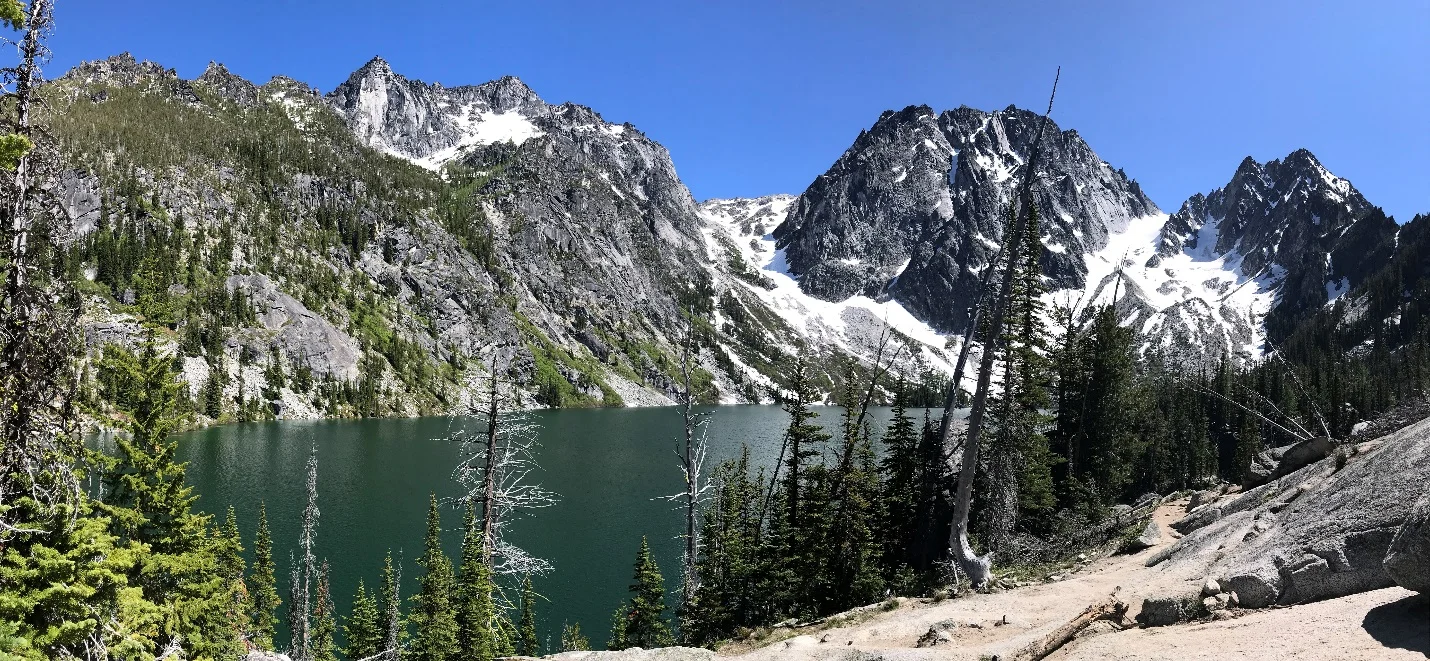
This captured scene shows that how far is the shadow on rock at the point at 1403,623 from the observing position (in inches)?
276

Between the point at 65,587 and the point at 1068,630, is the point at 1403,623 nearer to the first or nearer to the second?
the point at 1068,630

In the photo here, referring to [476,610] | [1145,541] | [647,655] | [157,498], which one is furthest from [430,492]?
[1145,541]

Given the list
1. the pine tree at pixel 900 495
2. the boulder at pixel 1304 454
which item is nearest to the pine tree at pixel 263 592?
the pine tree at pixel 900 495

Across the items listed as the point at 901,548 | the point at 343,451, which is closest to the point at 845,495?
the point at 901,548

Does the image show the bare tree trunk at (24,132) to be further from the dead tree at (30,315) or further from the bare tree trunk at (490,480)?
the bare tree trunk at (490,480)

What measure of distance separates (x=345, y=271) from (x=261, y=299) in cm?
3940

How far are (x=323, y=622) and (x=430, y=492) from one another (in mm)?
35661

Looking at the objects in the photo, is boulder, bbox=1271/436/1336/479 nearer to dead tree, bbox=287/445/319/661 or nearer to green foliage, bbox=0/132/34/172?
green foliage, bbox=0/132/34/172

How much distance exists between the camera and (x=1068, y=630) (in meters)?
10.6

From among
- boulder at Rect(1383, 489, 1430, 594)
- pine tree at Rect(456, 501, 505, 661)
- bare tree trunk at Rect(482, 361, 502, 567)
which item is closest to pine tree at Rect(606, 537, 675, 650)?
pine tree at Rect(456, 501, 505, 661)

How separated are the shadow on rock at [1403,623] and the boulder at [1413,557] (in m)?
0.33

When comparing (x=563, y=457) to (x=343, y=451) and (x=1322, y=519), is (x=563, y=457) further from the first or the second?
(x=1322, y=519)

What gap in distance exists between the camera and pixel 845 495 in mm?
26797

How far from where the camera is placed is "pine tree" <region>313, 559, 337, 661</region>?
3488cm
